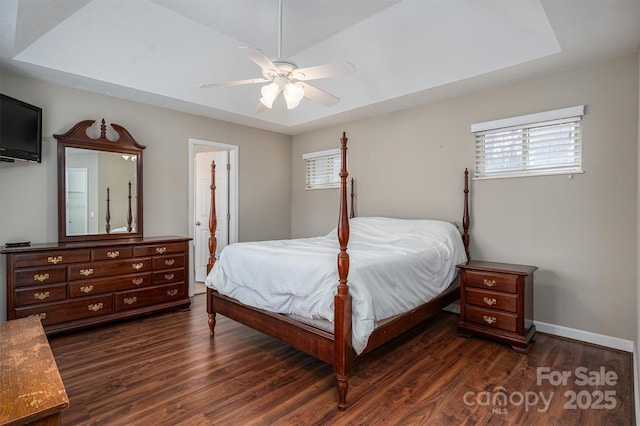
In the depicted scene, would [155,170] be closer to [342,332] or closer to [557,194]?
[342,332]

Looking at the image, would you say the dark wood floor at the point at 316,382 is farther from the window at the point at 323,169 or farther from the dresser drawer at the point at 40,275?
the window at the point at 323,169

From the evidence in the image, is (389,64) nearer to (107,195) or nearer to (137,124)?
(137,124)

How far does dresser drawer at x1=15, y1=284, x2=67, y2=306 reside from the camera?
2.96 metres

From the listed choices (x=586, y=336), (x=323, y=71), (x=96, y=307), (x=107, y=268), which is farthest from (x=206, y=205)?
(x=586, y=336)

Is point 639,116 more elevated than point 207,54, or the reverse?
point 207,54

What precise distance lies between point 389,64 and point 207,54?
213cm

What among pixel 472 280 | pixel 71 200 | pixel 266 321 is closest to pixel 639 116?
pixel 472 280

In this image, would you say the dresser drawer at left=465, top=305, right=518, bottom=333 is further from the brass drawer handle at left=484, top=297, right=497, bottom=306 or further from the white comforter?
the white comforter

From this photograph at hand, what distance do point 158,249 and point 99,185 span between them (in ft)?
3.38

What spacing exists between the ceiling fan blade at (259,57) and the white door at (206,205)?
308 cm

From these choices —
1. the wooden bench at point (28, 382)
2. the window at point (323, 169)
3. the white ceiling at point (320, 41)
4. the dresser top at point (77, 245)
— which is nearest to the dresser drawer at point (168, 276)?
the dresser top at point (77, 245)

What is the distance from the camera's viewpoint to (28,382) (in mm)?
1365

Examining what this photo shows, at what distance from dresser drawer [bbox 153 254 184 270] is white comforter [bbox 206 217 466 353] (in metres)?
1.02

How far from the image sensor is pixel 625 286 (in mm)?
2873
